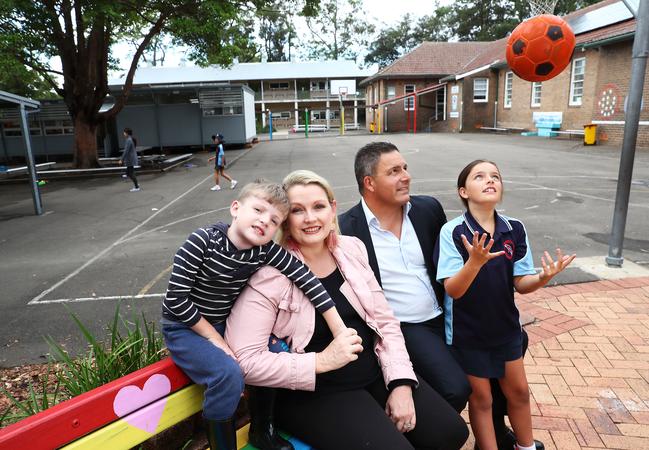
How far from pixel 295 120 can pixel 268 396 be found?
54336 mm

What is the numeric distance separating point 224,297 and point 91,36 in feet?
63.2

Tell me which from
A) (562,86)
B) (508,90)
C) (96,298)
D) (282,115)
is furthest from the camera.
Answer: (282,115)

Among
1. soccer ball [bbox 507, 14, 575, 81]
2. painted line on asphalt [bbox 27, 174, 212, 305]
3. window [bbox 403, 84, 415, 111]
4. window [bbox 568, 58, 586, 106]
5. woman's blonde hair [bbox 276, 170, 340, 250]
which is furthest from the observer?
window [bbox 403, 84, 415, 111]

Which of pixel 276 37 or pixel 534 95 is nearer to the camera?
pixel 534 95

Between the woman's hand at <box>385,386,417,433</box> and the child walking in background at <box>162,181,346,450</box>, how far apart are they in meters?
0.40

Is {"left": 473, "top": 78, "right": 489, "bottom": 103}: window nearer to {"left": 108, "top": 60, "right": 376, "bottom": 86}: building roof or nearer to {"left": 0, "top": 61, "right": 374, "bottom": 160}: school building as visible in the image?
{"left": 0, "top": 61, "right": 374, "bottom": 160}: school building

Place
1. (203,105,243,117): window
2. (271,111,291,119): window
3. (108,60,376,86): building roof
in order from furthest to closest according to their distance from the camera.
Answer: (271,111,291,119): window
(108,60,376,86): building roof
(203,105,243,117): window

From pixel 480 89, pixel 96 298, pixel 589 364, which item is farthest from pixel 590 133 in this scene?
pixel 96 298

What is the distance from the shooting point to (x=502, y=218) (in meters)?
2.52

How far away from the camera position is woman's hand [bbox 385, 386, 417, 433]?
6.71ft

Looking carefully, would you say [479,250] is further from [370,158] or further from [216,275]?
[216,275]

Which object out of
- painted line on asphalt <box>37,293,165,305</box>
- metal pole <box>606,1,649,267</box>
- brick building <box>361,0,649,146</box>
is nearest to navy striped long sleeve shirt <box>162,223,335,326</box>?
painted line on asphalt <box>37,293,165,305</box>

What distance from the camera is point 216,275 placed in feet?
6.27

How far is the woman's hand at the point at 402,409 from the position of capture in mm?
2045
